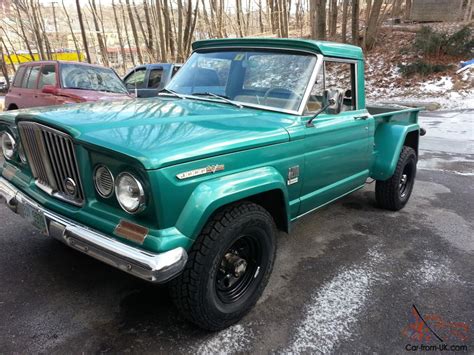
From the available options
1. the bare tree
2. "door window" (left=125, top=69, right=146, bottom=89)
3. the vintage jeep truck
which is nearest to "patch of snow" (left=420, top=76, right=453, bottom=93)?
the bare tree

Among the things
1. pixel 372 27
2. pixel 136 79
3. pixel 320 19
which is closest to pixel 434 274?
pixel 136 79

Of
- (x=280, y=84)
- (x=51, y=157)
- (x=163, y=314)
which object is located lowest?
(x=163, y=314)

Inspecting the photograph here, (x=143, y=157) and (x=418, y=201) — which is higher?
(x=143, y=157)

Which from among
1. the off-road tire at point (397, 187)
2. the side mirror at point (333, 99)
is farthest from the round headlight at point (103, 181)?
the off-road tire at point (397, 187)

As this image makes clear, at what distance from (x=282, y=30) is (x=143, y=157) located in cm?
1905

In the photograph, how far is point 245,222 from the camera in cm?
237

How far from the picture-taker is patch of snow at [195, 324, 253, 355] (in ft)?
7.66

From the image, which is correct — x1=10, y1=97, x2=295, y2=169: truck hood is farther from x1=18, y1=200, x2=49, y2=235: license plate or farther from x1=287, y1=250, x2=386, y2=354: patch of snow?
x1=287, y1=250, x2=386, y2=354: patch of snow

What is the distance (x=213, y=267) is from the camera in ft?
7.41

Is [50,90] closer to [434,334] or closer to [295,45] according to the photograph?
[295,45]

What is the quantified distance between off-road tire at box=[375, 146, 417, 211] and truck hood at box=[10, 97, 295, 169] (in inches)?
86.6

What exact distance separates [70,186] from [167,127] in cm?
71

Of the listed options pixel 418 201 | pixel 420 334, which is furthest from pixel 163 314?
pixel 418 201

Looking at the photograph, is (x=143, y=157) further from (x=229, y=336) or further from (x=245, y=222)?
(x=229, y=336)
